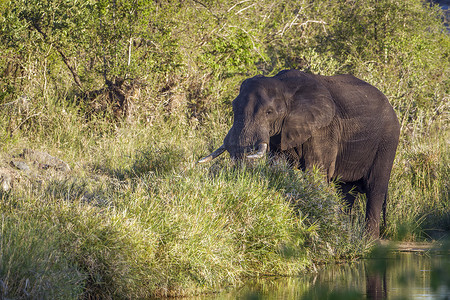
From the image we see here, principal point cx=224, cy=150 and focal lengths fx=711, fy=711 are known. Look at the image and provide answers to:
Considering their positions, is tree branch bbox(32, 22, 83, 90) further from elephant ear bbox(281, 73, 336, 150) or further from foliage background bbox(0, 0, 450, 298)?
elephant ear bbox(281, 73, 336, 150)

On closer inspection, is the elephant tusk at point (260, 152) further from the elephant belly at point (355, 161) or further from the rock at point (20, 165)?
the rock at point (20, 165)

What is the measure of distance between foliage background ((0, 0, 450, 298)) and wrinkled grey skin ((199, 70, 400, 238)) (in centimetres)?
47

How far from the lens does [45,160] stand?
1141 cm

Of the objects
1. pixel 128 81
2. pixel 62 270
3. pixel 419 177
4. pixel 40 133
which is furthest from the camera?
pixel 128 81

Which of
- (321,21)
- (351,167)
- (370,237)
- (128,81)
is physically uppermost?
(321,21)

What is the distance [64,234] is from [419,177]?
7892mm

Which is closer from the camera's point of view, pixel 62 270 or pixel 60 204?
pixel 62 270

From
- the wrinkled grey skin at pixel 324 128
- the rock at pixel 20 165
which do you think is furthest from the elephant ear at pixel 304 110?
the rock at pixel 20 165

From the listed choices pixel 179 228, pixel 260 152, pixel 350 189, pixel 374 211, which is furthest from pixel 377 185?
pixel 179 228

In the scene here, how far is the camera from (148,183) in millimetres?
8148

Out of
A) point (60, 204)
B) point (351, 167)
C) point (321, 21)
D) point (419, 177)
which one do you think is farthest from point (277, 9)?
point (60, 204)

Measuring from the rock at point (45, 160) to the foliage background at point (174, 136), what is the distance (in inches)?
10.4

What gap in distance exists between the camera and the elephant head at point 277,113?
9000 mm

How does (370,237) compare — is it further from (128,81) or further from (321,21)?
(321,21)
